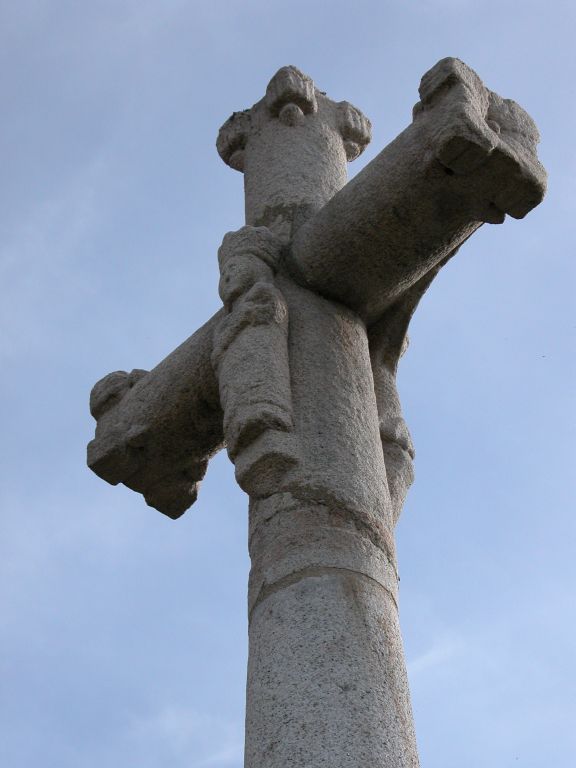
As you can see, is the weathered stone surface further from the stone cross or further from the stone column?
the stone column

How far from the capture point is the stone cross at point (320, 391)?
410 centimetres

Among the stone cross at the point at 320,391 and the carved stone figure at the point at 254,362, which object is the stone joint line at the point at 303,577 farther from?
the carved stone figure at the point at 254,362

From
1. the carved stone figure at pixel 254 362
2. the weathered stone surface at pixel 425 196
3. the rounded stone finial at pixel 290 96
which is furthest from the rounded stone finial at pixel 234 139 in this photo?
the weathered stone surface at pixel 425 196

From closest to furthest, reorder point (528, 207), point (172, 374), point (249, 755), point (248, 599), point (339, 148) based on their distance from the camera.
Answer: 1. point (249, 755)
2. point (248, 599)
3. point (528, 207)
4. point (172, 374)
5. point (339, 148)

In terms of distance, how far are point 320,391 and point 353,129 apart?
8.20ft

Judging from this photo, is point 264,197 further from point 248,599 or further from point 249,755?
point 249,755

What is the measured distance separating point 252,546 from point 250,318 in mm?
1066

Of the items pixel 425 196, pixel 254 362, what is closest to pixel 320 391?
pixel 254 362

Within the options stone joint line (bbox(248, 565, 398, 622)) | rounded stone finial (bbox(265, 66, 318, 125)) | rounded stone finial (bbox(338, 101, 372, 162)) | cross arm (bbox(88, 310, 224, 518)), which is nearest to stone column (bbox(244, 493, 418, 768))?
stone joint line (bbox(248, 565, 398, 622))

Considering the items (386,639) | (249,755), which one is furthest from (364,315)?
(249,755)

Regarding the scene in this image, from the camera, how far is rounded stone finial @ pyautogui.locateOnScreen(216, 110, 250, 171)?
715 centimetres

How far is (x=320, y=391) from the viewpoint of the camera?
5145 millimetres

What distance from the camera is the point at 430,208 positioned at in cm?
538

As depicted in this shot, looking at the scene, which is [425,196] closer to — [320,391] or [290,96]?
[320,391]
